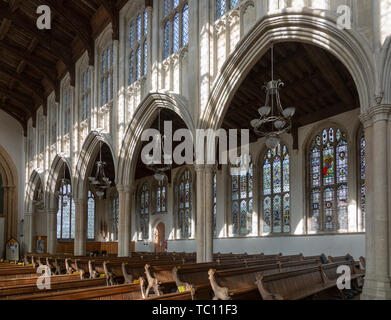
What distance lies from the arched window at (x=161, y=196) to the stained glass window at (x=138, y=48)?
9719 millimetres

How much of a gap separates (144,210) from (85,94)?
30.2 ft

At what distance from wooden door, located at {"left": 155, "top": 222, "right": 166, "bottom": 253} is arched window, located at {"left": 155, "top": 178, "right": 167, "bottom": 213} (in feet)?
2.94

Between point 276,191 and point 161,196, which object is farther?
point 161,196

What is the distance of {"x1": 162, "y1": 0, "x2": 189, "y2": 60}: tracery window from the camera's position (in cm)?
1237

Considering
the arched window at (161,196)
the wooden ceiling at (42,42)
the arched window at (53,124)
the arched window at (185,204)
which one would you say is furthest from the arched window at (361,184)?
the arched window at (53,124)

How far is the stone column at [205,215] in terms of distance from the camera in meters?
10.5

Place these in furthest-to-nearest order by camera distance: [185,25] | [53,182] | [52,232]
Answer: [53,182] → [52,232] → [185,25]

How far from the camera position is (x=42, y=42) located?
1803cm

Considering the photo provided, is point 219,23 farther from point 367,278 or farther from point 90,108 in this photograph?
point 90,108

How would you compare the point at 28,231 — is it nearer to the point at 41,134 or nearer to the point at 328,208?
the point at 41,134

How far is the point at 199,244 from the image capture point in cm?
1059

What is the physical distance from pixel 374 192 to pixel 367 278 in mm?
1373

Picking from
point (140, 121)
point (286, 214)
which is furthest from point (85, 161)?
point (286, 214)
